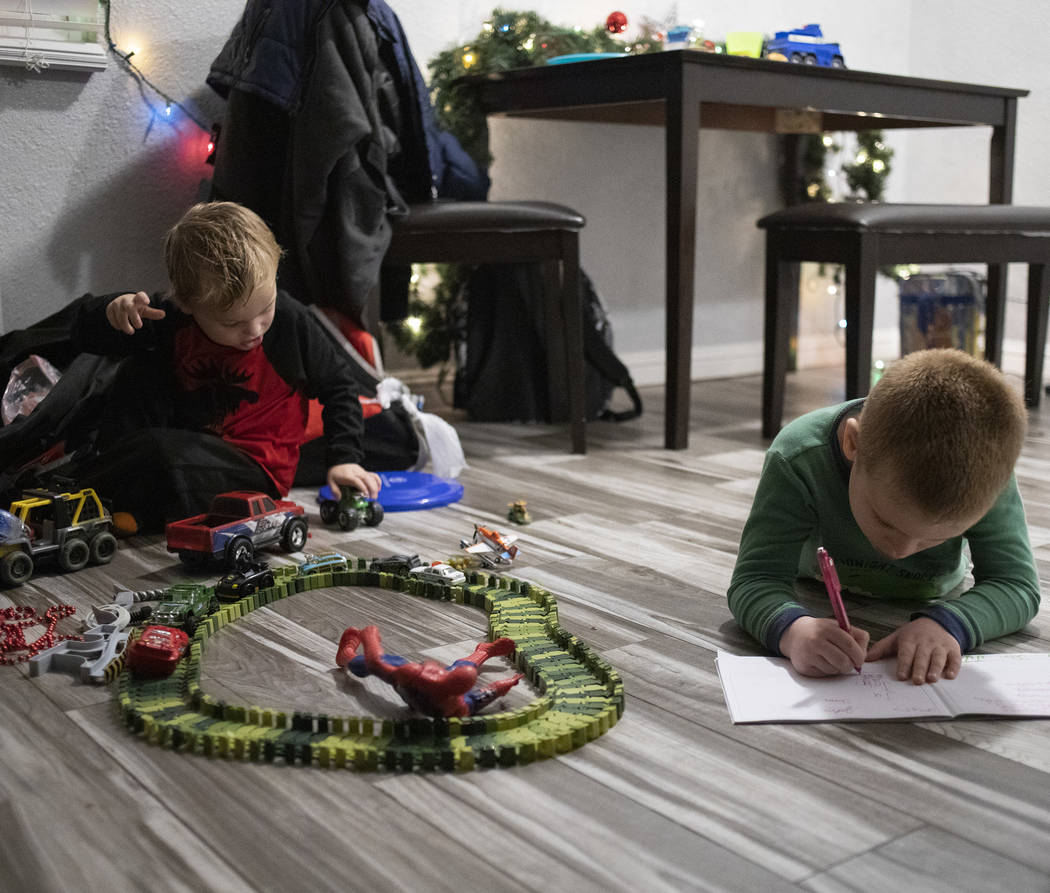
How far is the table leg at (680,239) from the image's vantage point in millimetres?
2334

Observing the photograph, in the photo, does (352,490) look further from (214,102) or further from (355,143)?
(214,102)

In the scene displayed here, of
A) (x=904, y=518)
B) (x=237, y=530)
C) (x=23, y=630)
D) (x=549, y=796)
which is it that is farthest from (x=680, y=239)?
(x=549, y=796)

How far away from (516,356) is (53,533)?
1453mm

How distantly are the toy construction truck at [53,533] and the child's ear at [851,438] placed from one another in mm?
1031

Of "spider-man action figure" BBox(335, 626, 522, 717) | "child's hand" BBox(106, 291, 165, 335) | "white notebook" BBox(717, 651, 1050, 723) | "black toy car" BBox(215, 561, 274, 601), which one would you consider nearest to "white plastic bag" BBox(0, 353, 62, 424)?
"child's hand" BBox(106, 291, 165, 335)

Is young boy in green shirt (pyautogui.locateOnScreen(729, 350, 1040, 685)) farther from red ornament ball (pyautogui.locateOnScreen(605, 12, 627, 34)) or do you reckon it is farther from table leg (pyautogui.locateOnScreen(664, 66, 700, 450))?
red ornament ball (pyautogui.locateOnScreen(605, 12, 627, 34))

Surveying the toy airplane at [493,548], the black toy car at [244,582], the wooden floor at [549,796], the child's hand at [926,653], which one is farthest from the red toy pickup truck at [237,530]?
the child's hand at [926,653]

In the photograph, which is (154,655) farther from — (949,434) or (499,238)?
(499,238)

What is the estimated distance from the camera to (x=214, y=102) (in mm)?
2539

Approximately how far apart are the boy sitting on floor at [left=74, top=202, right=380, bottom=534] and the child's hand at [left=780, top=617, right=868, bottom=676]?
0.86m

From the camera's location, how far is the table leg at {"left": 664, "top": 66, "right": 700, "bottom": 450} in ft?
7.66

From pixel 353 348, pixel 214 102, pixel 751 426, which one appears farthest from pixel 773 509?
pixel 214 102

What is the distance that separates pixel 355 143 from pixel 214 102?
527 mm

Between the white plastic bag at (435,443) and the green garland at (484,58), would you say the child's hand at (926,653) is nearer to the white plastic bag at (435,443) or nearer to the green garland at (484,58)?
the white plastic bag at (435,443)
